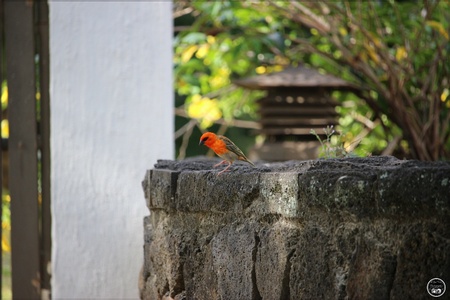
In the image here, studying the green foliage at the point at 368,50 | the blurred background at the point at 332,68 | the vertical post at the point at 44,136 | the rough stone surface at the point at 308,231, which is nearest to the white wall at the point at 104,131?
the vertical post at the point at 44,136

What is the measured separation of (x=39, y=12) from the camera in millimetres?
5500

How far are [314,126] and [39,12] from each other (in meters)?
2.54

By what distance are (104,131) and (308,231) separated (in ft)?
8.33

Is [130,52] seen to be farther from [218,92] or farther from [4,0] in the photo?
[218,92]

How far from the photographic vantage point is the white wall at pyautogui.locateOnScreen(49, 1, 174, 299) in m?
5.04

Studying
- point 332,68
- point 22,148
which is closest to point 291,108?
point 332,68

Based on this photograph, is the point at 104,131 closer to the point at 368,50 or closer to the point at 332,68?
the point at 368,50

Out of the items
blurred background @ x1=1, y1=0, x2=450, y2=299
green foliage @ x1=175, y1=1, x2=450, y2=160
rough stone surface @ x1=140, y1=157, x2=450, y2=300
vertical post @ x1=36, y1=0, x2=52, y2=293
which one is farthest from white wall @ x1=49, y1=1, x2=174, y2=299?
green foliage @ x1=175, y1=1, x2=450, y2=160

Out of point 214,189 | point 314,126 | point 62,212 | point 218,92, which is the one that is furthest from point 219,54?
point 214,189

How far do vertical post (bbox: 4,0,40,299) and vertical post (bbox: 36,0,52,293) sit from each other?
2.2 inches

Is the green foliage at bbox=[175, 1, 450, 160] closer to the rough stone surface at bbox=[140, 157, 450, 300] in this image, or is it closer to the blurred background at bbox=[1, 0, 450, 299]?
the blurred background at bbox=[1, 0, 450, 299]

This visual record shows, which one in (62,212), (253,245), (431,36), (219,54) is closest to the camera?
(253,245)

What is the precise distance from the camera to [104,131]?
201 inches

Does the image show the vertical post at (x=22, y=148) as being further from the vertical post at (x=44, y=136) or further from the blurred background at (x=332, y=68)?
the blurred background at (x=332, y=68)
